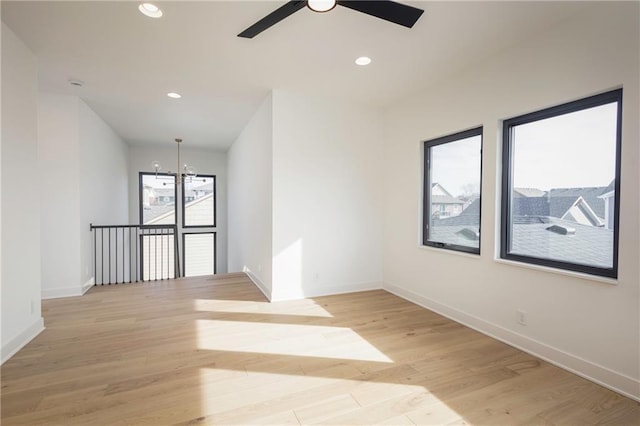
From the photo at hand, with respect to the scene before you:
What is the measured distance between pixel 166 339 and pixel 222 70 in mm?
2926

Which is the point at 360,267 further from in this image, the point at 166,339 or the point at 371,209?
the point at 166,339

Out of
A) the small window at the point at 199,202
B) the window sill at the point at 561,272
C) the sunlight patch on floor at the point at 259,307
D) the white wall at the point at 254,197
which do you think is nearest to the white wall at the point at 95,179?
the small window at the point at 199,202

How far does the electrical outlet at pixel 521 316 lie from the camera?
2.73 meters

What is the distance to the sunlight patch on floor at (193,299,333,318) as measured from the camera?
3.68 m

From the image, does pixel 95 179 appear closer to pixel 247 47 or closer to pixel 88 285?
pixel 88 285

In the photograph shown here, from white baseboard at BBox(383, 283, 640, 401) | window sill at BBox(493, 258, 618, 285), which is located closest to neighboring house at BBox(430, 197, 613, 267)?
window sill at BBox(493, 258, 618, 285)

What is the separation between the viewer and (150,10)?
2.34 m

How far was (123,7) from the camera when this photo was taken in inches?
91.1

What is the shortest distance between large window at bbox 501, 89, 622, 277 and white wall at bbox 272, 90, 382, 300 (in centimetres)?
202

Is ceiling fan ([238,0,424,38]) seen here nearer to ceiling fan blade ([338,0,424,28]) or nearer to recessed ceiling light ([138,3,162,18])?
ceiling fan blade ([338,0,424,28])

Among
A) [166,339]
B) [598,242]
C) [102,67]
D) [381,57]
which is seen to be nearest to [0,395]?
[166,339]

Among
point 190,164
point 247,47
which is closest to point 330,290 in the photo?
point 247,47

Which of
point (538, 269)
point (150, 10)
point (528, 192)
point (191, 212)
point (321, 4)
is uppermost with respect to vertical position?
point (150, 10)

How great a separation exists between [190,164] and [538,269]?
8.03 meters
